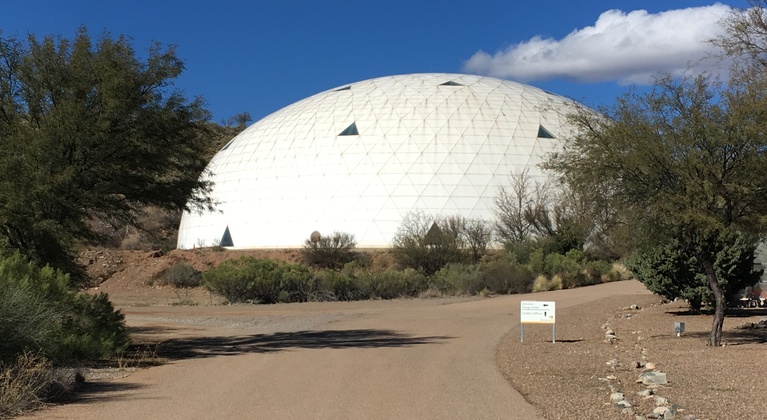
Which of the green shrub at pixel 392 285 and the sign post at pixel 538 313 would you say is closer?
the sign post at pixel 538 313

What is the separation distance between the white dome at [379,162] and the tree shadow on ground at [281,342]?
30340mm

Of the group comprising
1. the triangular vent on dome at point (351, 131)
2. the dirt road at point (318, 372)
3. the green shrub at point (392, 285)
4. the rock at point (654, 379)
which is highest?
the triangular vent on dome at point (351, 131)

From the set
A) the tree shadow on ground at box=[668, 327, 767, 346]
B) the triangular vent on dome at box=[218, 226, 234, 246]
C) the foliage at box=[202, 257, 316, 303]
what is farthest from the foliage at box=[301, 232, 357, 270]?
the tree shadow on ground at box=[668, 327, 767, 346]

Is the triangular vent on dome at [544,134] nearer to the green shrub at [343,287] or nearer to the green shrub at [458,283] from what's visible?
the green shrub at [458,283]

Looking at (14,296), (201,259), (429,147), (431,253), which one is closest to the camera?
(14,296)

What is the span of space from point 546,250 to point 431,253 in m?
7.74

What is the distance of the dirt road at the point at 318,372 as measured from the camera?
8219 millimetres

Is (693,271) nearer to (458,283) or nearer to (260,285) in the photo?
(458,283)

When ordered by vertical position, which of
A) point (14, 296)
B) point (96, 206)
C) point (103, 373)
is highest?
point (96, 206)

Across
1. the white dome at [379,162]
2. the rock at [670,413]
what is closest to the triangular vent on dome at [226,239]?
the white dome at [379,162]

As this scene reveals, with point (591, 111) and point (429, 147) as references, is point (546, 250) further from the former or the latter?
point (591, 111)

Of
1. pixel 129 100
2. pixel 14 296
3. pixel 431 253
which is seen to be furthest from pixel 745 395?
pixel 431 253

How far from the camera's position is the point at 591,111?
50.9 ft

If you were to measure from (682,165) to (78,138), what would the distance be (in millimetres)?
10503
